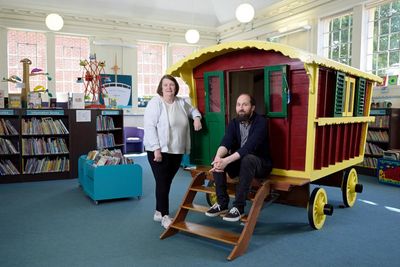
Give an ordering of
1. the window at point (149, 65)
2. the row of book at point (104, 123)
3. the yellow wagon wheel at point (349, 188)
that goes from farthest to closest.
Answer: the window at point (149, 65) < the row of book at point (104, 123) < the yellow wagon wheel at point (349, 188)

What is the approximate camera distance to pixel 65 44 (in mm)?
10133

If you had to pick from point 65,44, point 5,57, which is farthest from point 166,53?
point 5,57

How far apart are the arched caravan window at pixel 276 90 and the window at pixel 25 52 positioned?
780 cm

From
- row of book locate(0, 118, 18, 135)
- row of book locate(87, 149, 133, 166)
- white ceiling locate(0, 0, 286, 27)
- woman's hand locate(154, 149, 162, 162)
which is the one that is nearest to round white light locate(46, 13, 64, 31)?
white ceiling locate(0, 0, 286, 27)

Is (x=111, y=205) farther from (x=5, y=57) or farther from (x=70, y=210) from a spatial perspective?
(x=5, y=57)

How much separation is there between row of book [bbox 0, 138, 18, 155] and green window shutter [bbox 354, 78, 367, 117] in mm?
5538

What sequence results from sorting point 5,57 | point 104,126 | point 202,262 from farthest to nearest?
point 5,57 → point 104,126 → point 202,262

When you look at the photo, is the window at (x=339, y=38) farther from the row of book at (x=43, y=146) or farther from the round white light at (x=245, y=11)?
the row of book at (x=43, y=146)

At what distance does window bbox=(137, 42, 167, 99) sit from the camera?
11109mm

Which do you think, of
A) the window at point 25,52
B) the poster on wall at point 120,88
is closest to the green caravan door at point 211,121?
the poster on wall at point 120,88

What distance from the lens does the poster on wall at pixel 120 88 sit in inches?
409

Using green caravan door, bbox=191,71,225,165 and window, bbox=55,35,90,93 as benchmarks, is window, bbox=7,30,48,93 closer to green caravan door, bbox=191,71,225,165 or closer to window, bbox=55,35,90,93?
window, bbox=55,35,90,93

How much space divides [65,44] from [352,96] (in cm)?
847

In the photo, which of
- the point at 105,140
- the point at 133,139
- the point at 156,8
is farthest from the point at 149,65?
the point at 105,140
